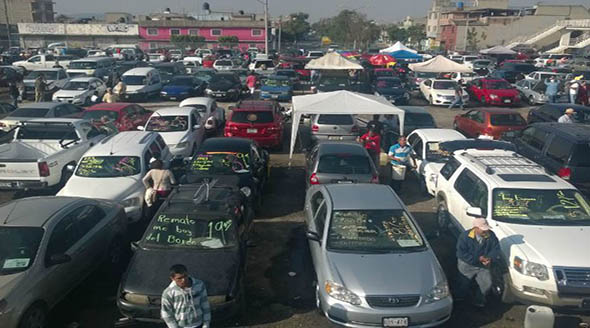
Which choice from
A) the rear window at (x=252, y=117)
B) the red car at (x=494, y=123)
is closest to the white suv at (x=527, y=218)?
the red car at (x=494, y=123)

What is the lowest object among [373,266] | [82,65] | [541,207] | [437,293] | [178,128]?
[437,293]

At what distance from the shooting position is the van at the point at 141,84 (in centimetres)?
2536

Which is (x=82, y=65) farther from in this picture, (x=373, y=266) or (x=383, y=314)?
(x=383, y=314)

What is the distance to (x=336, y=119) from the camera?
16.0m

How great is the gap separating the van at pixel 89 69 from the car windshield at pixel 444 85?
20734 millimetres

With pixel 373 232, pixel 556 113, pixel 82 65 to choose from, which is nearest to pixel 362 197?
pixel 373 232

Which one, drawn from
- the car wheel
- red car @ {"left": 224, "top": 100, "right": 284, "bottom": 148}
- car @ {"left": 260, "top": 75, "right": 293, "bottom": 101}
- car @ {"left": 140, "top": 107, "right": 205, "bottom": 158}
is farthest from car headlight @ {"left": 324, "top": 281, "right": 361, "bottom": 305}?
car @ {"left": 260, "top": 75, "right": 293, "bottom": 101}

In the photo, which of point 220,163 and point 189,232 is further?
point 220,163

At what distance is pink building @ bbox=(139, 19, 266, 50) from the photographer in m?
63.2

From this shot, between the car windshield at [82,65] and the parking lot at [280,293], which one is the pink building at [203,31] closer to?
the car windshield at [82,65]

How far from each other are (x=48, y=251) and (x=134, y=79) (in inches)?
830

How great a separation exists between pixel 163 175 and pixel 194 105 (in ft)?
29.5

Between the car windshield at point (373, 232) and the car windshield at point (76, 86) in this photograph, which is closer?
the car windshield at point (373, 232)

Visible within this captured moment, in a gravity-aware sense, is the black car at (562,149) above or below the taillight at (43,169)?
above
